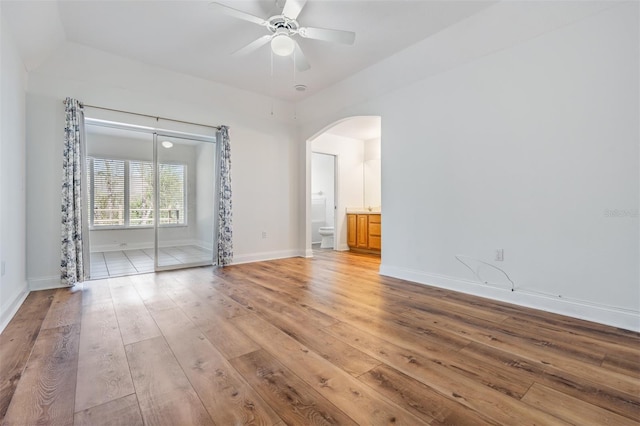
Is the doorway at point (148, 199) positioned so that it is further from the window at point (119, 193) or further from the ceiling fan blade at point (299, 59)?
the ceiling fan blade at point (299, 59)

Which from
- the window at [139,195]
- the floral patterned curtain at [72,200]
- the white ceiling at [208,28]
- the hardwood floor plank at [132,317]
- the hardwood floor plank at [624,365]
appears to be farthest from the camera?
the window at [139,195]

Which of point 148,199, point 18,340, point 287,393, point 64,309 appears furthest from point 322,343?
point 148,199

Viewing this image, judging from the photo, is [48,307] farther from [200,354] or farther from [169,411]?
[169,411]

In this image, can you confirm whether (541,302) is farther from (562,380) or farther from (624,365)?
(562,380)

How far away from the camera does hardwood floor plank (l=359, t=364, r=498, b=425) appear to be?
1232 millimetres

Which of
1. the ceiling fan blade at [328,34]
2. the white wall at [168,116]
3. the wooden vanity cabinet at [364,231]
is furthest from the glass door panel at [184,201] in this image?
the wooden vanity cabinet at [364,231]

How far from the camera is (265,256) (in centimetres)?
516

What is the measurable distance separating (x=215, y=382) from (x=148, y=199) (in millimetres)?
5874

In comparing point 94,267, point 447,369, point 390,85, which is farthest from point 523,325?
point 94,267

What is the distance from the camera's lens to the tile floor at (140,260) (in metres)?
4.21

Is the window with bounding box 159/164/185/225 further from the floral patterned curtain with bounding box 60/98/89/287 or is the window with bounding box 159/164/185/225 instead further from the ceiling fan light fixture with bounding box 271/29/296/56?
the ceiling fan light fixture with bounding box 271/29/296/56

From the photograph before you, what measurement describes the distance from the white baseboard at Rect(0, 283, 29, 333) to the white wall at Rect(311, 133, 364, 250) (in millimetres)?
4950

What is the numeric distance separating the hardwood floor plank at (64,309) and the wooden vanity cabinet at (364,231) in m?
4.54

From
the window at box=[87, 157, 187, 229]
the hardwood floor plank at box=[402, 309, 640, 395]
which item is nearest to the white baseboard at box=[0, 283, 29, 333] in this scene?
the window at box=[87, 157, 187, 229]
